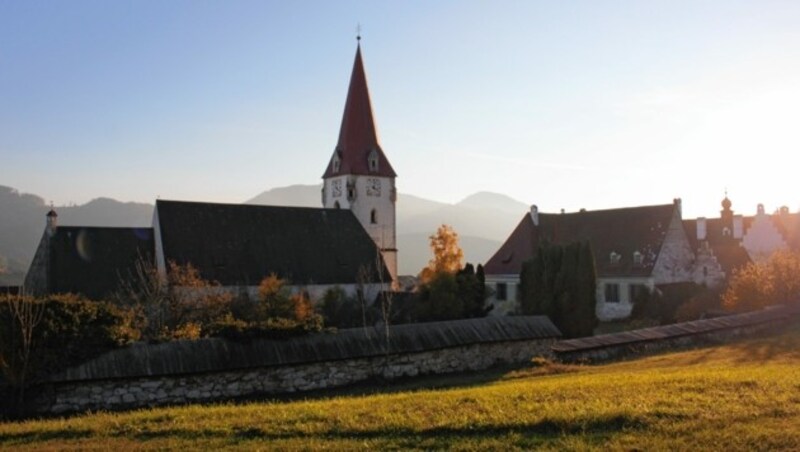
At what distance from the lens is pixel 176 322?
89.2ft

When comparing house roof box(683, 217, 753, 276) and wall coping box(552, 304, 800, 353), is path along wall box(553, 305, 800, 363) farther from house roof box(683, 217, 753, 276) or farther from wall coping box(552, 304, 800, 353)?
house roof box(683, 217, 753, 276)

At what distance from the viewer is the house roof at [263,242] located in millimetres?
41219

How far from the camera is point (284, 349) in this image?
1706cm


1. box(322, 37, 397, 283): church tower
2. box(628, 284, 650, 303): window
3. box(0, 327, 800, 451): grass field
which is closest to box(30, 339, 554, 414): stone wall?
box(0, 327, 800, 451): grass field

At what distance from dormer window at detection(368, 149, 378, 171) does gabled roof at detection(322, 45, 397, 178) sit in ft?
0.33

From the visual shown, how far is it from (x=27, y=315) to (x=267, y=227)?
99.4 feet

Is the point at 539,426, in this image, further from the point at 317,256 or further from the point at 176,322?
the point at 317,256

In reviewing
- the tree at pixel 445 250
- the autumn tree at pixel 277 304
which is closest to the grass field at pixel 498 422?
the autumn tree at pixel 277 304

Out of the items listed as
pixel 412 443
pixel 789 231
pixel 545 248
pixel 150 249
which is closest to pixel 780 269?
pixel 545 248

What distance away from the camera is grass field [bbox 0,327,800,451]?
9523 millimetres

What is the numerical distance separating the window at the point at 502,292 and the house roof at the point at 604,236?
100 centimetres

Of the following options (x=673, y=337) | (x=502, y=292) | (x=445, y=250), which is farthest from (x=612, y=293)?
(x=673, y=337)

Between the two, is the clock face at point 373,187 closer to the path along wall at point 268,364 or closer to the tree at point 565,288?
the tree at point 565,288

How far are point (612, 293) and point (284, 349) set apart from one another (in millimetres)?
33706
